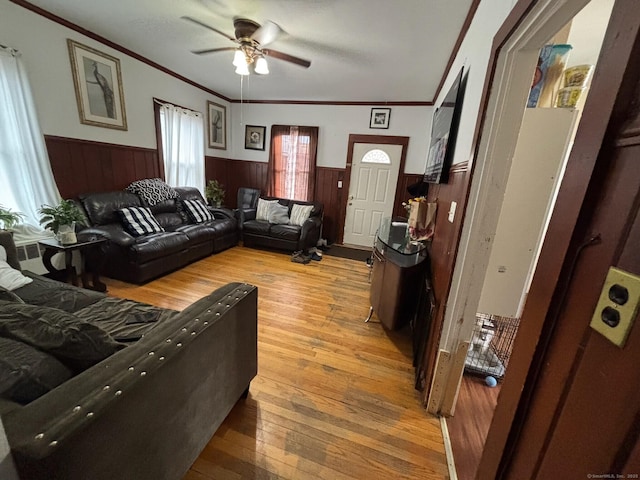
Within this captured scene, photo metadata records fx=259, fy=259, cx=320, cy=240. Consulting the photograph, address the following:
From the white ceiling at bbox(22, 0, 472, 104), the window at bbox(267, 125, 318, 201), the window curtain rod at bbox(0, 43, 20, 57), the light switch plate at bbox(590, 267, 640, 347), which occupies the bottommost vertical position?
the light switch plate at bbox(590, 267, 640, 347)

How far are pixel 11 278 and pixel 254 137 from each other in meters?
4.27

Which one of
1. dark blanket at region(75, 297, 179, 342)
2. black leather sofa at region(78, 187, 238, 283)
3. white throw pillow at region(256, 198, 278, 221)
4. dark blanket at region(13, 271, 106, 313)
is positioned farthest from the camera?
white throw pillow at region(256, 198, 278, 221)

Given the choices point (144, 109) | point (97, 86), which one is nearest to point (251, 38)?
point (97, 86)

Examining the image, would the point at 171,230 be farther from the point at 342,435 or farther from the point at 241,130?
the point at 342,435

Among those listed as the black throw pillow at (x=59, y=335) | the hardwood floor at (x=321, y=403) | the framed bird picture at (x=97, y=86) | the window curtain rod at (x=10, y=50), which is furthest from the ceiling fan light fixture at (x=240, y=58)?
the black throw pillow at (x=59, y=335)

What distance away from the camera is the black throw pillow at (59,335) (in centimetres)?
87

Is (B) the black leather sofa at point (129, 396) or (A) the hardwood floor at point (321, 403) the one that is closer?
(B) the black leather sofa at point (129, 396)

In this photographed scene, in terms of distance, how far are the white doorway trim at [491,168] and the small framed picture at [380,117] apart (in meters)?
3.56

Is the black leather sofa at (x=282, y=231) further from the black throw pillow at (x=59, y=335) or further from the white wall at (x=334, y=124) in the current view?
the black throw pillow at (x=59, y=335)

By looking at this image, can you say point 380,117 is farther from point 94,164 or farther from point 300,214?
point 94,164

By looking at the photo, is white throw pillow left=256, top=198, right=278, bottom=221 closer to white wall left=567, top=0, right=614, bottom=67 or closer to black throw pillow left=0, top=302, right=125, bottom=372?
black throw pillow left=0, top=302, right=125, bottom=372

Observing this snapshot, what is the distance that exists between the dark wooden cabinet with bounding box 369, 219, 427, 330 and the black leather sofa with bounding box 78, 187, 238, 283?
243 cm

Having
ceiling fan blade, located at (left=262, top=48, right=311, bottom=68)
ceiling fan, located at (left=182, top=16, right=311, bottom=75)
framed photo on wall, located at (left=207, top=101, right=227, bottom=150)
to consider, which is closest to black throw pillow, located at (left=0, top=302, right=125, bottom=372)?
ceiling fan, located at (left=182, top=16, right=311, bottom=75)

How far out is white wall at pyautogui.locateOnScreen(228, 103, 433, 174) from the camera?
4.33m
